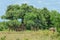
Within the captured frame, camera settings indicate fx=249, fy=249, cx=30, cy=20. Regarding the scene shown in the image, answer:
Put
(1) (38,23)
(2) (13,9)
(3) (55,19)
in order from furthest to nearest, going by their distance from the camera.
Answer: (2) (13,9), (1) (38,23), (3) (55,19)

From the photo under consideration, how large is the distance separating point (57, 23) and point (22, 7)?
28574 mm

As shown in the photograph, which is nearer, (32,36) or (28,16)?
(32,36)

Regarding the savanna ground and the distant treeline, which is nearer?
the savanna ground

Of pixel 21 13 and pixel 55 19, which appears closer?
pixel 55 19

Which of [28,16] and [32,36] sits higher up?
[32,36]

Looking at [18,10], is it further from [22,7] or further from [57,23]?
[57,23]

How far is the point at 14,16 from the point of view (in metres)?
45.0

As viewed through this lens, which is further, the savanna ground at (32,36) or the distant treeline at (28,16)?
the distant treeline at (28,16)

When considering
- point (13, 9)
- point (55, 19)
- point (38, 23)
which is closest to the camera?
point (55, 19)

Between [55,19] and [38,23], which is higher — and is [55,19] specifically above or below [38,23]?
above

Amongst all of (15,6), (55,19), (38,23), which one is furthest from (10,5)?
(55,19)

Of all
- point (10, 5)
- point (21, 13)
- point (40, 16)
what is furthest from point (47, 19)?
point (10, 5)

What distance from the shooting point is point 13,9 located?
1841 inches

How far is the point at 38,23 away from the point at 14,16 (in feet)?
15.8
